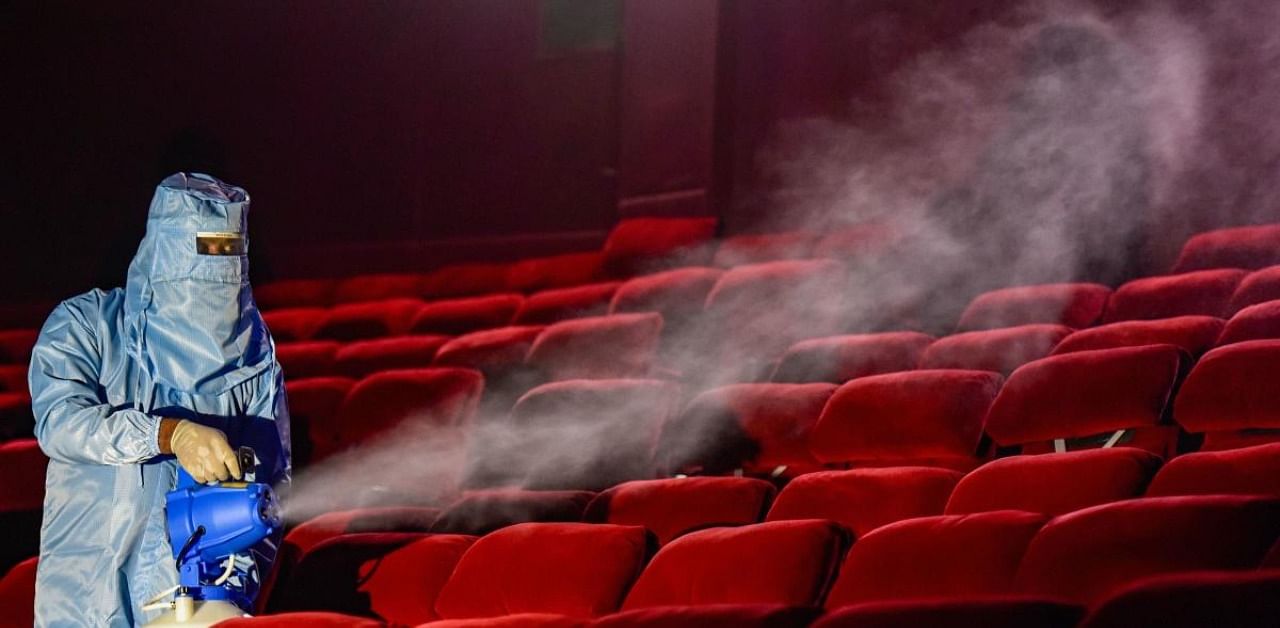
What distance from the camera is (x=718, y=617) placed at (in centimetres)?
91

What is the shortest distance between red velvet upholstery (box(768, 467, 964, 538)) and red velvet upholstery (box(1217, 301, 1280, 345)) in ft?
1.71

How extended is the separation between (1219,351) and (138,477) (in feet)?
3.61

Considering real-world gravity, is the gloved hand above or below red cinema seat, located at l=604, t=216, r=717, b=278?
above

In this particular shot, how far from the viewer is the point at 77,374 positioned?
1.12 meters

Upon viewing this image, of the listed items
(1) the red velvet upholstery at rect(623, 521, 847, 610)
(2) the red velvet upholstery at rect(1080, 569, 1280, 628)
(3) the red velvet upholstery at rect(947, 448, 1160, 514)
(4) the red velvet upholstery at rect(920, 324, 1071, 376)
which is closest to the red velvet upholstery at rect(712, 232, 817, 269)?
(4) the red velvet upholstery at rect(920, 324, 1071, 376)

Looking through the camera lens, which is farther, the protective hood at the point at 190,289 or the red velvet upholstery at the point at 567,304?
the red velvet upholstery at the point at 567,304

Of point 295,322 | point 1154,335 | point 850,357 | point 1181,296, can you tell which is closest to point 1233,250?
point 1181,296

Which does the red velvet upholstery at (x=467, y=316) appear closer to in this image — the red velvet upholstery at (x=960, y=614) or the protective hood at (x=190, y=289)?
the protective hood at (x=190, y=289)

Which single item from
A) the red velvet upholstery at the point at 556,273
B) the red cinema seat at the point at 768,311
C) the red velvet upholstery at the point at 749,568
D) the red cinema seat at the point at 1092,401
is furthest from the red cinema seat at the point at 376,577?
the red velvet upholstery at the point at 556,273

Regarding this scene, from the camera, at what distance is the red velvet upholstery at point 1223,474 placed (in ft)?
3.81

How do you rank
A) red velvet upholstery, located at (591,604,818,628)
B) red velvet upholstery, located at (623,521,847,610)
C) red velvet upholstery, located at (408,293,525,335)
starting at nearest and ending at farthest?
red velvet upholstery, located at (591,604,818,628) → red velvet upholstery, located at (623,521,847,610) → red velvet upholstery, located at (408,293,525,335)

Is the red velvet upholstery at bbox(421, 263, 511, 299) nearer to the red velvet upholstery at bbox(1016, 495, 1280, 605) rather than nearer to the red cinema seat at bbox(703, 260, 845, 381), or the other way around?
the red cinema seat at bbox(703, 260, 845, 381)

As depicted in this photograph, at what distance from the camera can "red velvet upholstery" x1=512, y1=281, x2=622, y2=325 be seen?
2668 millimetres

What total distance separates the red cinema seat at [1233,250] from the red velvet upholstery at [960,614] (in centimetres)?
155
